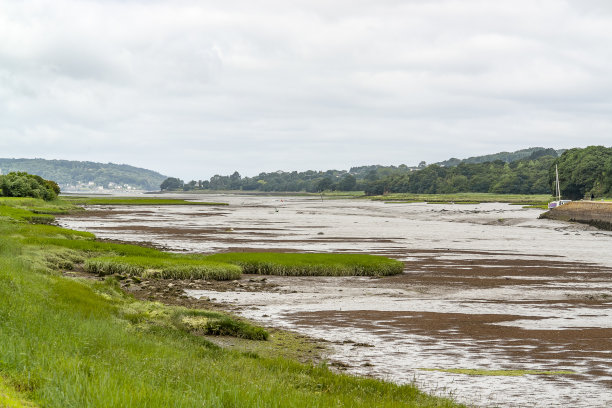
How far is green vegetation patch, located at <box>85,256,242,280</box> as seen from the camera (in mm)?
45844

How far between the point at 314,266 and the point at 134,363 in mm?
34874

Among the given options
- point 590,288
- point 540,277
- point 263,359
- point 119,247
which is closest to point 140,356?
point 263,359

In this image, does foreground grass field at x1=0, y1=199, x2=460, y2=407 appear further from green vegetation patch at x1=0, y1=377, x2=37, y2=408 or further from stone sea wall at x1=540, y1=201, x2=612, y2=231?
stone sea wall at x1=540, y1=201, x2=612, y2=231

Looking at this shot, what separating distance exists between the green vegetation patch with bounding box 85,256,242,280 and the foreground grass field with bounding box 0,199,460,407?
13042 millimetres

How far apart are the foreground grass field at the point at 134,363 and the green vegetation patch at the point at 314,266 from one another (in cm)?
1907

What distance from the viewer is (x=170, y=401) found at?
11.4 meters

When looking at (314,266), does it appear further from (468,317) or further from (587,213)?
(587,213)

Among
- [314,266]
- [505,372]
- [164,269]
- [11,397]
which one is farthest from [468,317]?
[11,397]

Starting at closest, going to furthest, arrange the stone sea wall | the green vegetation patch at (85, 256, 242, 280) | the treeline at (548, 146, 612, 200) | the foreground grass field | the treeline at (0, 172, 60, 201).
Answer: the foreground grass field, the green vegetation patch at (85, 256, 242, 280), the stone sea wall, the treeline at (0, 172, 60, 201), the treeline at (548, 146, 612, 200)

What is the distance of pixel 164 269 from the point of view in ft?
152

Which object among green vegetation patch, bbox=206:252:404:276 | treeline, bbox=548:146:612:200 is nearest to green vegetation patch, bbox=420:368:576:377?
green vegetation patch, bbox=206:252:404:276

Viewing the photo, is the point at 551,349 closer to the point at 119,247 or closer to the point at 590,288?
the point at 590,288

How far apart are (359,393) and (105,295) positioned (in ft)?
58.6

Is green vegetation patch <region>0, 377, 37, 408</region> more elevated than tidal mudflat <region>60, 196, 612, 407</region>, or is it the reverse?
green vegetation patch <region>0, 377, 37, 408</region>
